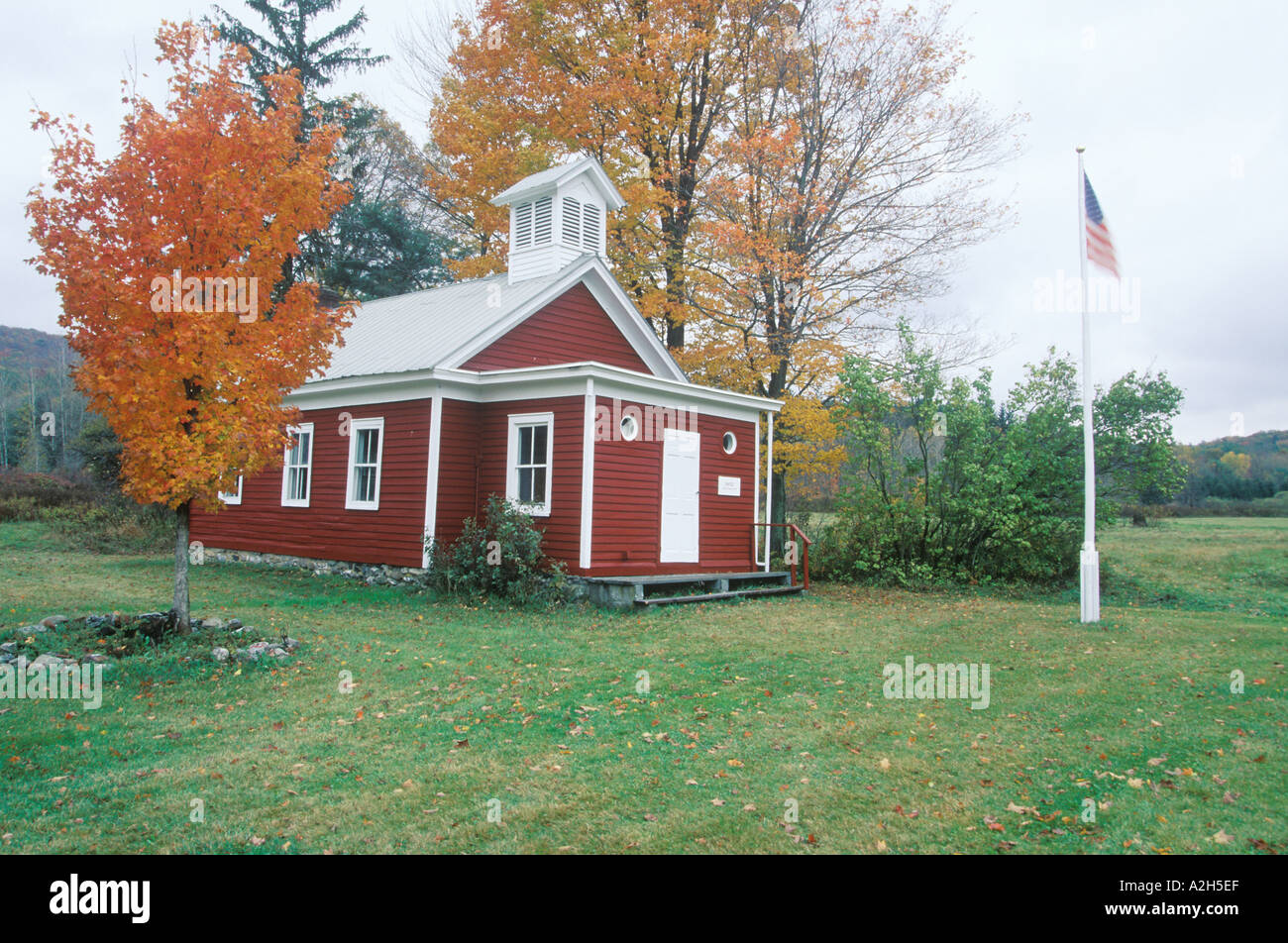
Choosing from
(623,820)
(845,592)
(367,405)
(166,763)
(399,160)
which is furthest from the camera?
(399,160)

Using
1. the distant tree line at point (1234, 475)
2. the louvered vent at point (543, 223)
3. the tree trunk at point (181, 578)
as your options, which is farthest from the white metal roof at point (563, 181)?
the distant tree line at point (1234, 475)

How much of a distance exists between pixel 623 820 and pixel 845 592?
1251 cm

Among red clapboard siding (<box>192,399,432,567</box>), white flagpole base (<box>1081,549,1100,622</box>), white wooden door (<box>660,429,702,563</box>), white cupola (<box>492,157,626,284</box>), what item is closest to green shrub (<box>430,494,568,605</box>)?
red clapboard siding (<box>192,399,432,567</box>)

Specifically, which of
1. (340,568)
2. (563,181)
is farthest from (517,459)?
(563,181)

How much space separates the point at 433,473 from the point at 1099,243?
34.7 feet

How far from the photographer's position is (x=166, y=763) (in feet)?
18.1

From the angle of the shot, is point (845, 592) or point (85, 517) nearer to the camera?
point (845, 592)

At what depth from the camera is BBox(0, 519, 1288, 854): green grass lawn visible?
4594 mm

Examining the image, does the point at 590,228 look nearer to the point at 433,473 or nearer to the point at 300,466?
the point at 433,473

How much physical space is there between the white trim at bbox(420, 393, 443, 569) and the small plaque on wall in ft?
16.5

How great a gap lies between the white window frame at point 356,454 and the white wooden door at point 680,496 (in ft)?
16.3

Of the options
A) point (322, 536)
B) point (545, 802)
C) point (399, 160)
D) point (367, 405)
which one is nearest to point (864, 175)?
point (367, 405)

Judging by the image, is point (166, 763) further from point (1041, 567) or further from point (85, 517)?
point (85, 517)
